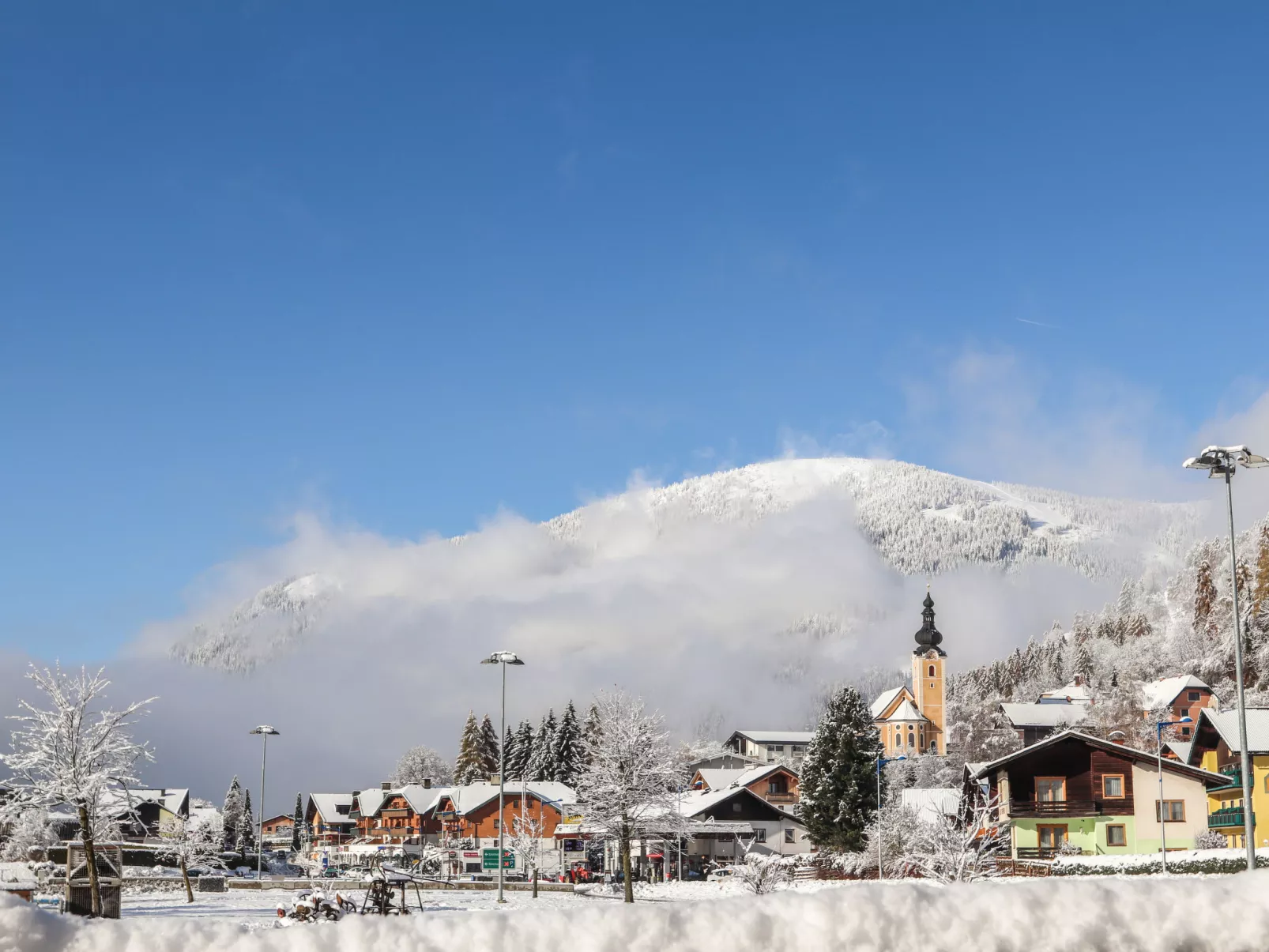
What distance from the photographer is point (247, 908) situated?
1900 inches

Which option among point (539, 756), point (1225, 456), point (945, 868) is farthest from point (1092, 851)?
point (539, 756)

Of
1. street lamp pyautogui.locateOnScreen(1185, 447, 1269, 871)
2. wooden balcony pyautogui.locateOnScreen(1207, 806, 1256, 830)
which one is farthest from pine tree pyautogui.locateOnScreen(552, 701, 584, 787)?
street lamp pyautogui.locateOnScreen(1185, 447, 1269, 871)

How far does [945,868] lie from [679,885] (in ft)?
113

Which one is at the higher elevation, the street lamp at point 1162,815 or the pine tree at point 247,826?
the street lamp at point 1162,815

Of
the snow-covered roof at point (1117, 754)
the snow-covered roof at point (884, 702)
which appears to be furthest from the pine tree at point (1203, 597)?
the snow-covered roof at point (1117, 754)

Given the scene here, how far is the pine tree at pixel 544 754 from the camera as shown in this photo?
5428 inches

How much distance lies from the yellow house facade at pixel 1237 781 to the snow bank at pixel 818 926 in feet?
189

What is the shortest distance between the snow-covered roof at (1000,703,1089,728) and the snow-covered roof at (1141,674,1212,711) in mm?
7091

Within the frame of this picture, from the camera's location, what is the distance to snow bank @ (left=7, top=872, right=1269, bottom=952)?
3.88 metres

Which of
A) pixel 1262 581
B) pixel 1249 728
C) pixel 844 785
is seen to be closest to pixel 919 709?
pixel 1262 581

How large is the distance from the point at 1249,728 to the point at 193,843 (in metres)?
53.1

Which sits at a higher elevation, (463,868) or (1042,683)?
(1042,683)

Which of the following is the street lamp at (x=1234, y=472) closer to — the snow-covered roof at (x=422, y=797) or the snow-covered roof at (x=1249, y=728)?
the snow-covered roof at (x=1249, y=728)

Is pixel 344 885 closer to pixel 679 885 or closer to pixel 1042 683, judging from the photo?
pixel 679 885
